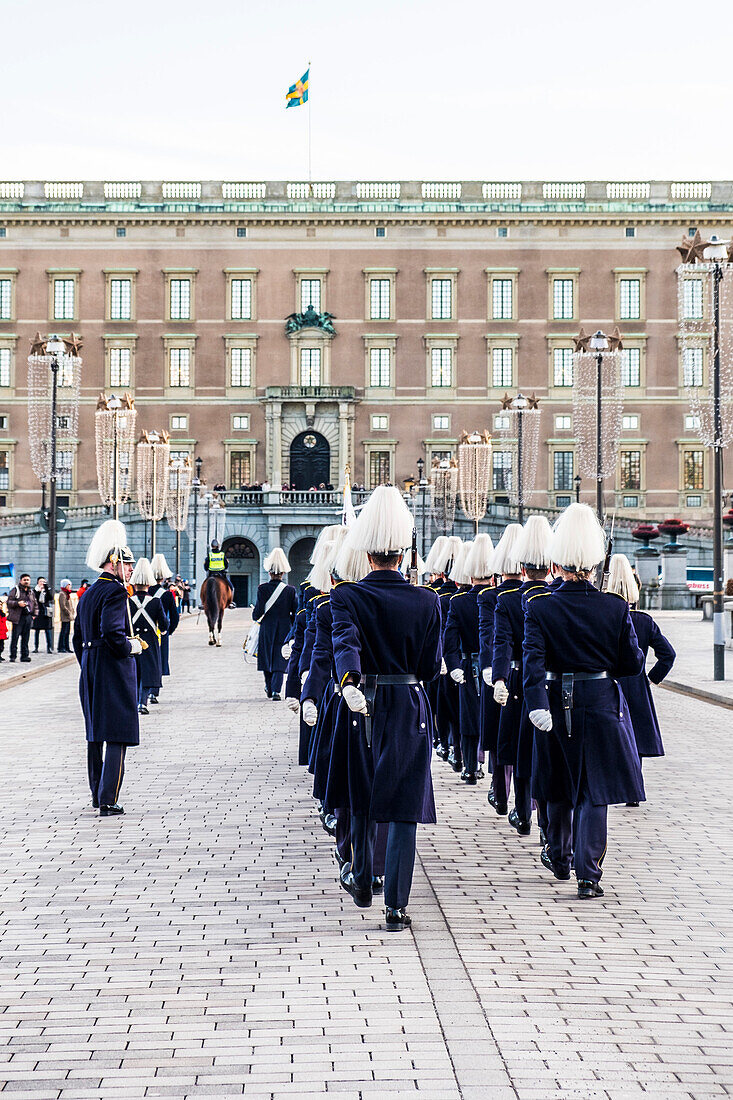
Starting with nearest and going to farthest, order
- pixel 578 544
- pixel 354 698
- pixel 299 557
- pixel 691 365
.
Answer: pixel 354 698, pixel 578 544, pixel 299 557, pixel 691 365

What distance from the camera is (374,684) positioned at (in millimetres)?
7223

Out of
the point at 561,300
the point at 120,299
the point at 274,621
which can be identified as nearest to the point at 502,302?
the point at 561,300

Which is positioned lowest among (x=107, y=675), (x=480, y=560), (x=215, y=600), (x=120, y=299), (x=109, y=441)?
(x=215, y=600)

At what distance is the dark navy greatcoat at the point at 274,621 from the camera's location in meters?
18.9

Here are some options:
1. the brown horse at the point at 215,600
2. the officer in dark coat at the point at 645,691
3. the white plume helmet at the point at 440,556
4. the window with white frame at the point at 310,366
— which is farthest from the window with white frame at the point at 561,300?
the officer in dark coat at the point at 645,691

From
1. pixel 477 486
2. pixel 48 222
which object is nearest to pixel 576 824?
pixel 477 486

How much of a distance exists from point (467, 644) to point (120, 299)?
64.5m

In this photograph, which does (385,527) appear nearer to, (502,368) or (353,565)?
(353,565)

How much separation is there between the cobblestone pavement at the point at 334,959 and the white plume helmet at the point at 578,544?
1860mm

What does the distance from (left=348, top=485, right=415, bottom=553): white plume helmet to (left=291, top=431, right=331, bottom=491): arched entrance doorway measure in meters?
66.3

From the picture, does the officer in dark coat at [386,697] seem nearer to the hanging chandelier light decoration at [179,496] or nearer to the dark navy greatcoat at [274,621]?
the dark navy greatcoat at [274,621]

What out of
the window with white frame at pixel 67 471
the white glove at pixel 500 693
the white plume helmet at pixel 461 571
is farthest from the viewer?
the window with white frame at pixel 67 471

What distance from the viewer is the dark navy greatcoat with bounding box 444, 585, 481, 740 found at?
469 inches
